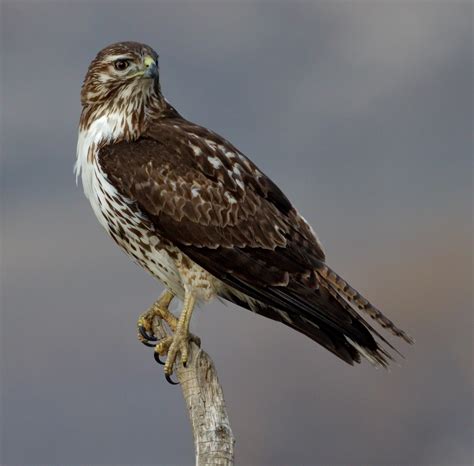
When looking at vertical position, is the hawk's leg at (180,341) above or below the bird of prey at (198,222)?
below

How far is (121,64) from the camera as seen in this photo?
7.91 metres

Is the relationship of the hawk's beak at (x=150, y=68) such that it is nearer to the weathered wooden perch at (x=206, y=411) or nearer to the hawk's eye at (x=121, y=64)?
the hawk's eye at (x=121, y=64)

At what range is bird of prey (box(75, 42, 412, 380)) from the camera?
7.36m

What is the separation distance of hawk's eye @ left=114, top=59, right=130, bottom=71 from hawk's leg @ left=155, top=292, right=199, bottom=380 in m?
1.86

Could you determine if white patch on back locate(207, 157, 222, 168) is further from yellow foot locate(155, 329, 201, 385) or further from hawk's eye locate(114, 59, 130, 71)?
yellow foot locate(155, 329, 201, 385)

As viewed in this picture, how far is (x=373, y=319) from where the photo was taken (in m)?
7.34

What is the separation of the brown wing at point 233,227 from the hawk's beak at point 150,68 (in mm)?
442

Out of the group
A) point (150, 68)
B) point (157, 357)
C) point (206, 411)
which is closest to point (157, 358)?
point (157, 357)

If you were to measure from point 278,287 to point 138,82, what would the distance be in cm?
200

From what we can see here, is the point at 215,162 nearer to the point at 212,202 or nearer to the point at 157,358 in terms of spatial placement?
the point at 212,202

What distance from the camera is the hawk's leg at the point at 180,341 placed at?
24.2ft

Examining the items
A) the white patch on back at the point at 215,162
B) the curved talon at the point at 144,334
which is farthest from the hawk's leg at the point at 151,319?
the white patch on back at the point at 215,162

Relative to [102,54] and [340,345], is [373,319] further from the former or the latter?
[102,54]

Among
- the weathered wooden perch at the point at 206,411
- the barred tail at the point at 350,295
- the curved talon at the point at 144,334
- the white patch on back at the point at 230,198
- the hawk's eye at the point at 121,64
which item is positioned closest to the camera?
the weathered wooden perch at the point at 206,411
